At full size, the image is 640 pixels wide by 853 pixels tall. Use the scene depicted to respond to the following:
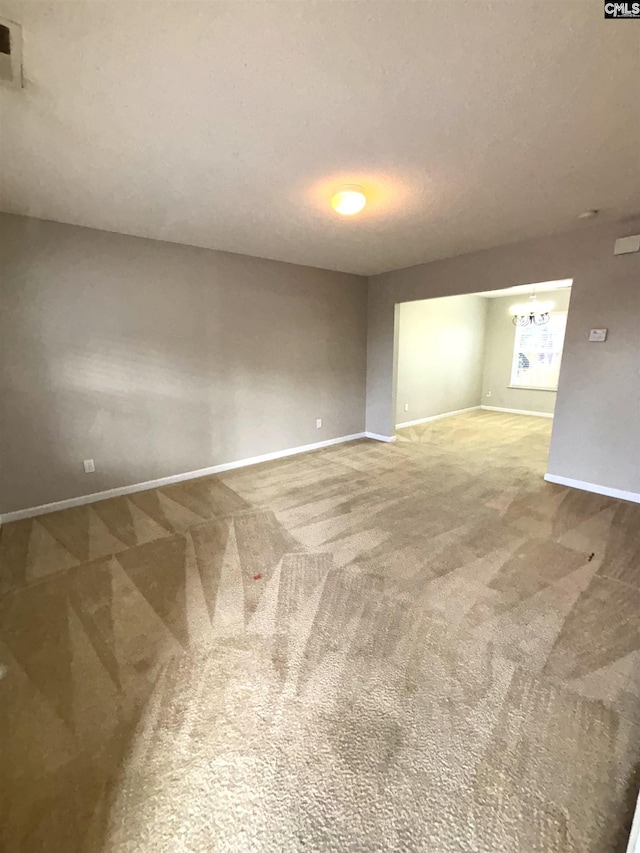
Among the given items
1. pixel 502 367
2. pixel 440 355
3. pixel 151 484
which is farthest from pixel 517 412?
pixel 151 484

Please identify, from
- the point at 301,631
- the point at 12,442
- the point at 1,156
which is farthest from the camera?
the point at 12,442

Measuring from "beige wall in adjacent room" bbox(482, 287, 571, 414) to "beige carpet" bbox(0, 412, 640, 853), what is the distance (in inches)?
189

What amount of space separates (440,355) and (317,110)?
5.71m

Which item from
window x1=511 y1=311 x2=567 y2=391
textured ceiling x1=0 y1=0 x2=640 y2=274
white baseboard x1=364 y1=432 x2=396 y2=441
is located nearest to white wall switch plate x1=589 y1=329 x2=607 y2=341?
textured ceiling x1=0 y1=0 x2=640 y2=274

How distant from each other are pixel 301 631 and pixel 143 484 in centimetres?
254

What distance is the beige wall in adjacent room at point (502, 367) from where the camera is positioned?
7.24m

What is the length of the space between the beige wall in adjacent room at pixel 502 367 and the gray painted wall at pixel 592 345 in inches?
158

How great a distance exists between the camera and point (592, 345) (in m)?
3.36

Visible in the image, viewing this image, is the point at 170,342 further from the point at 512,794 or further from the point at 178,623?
the point at 512,794

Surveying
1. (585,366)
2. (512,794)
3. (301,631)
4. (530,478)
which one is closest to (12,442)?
(301,631)

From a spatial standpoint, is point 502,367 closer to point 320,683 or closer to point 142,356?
point 142,356

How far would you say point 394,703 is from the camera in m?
1.44

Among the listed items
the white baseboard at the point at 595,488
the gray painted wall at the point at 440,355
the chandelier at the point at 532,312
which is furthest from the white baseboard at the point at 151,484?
the chandelier at the point at 532,312

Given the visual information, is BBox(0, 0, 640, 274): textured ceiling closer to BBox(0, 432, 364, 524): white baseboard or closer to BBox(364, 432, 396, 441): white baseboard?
BBox(0, 432, 364, 524): white baseboard
